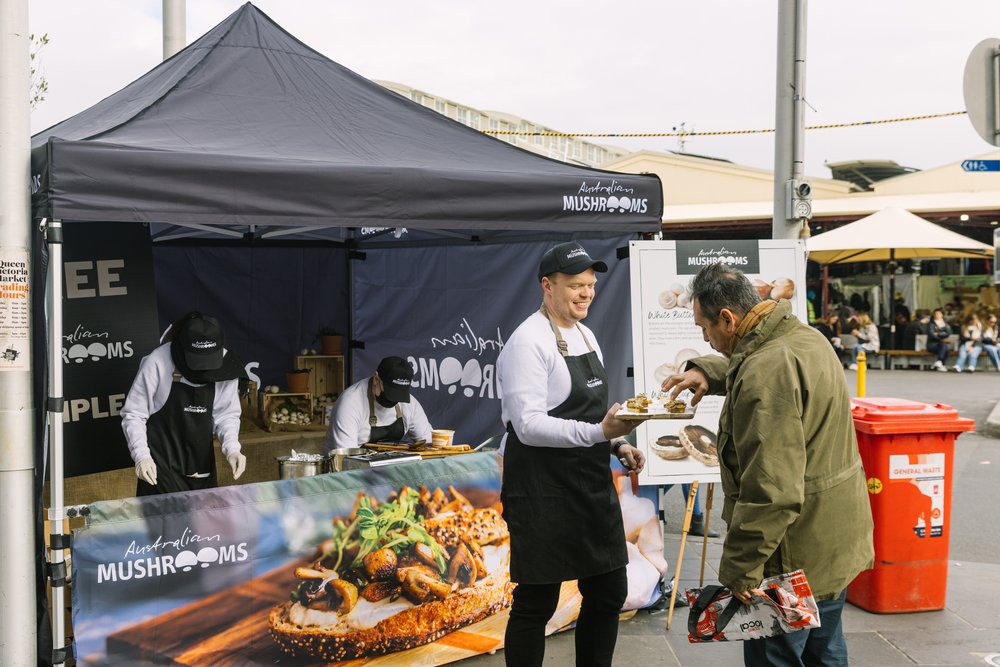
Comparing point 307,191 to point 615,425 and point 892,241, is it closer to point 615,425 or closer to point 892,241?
point 615,425

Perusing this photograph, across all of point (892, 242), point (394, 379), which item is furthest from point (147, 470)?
point (892, 242)

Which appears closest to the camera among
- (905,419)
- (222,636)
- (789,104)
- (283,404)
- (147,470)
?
(222,636)

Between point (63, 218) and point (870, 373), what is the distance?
754 inches

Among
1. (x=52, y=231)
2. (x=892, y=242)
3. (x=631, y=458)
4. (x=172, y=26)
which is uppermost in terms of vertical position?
(x=172, y=26)

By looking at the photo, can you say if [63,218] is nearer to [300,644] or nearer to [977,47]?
[300,644]

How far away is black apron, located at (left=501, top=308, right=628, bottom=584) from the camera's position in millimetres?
3459

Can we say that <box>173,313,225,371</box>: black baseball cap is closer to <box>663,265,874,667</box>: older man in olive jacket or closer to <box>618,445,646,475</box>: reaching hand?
<box>618,445,646,475</box>: reaching hand

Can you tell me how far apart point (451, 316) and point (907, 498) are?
336 centimetres

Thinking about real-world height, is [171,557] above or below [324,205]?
below

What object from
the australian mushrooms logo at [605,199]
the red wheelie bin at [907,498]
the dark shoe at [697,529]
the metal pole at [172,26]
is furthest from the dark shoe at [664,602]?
the metal pole at [172,26]

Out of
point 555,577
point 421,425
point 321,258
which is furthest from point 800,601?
point 321,258

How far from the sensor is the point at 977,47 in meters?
5.43

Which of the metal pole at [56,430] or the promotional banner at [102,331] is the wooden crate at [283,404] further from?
the metal pole at [56,430]

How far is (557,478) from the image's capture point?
3.49m
